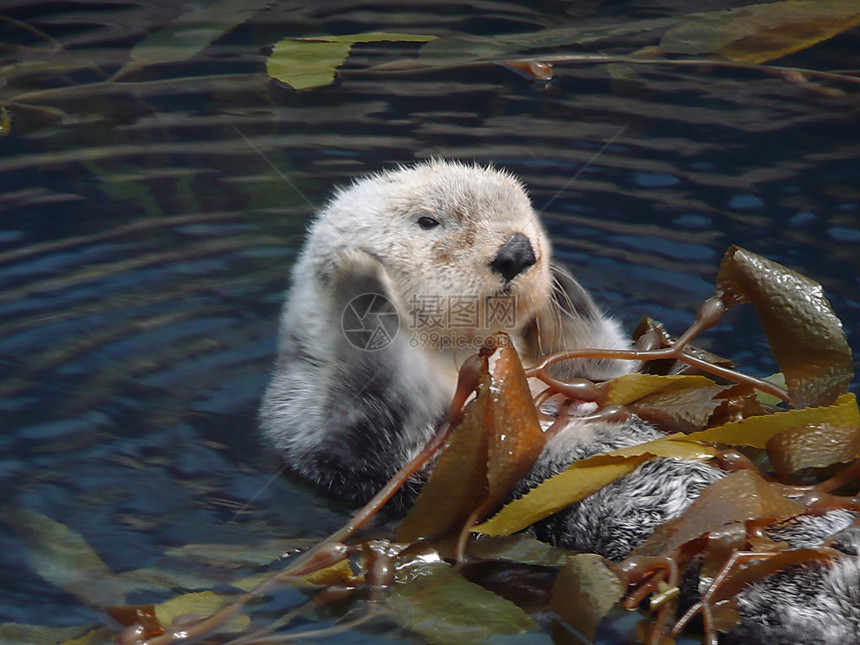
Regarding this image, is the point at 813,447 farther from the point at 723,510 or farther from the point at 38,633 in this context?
the point at 38,633

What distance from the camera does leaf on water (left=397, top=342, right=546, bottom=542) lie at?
2395 millimetres

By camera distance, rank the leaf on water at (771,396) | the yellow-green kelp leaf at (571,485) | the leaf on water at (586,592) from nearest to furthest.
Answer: the leaf on water at (586,592), the yellow-green kelp leaf at (571,485), the leaf on water at (771,396)

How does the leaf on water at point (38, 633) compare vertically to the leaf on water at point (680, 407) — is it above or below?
below

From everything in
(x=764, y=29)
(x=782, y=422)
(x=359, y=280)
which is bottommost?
(x=782, y=422)

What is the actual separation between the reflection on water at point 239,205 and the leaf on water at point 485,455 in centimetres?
36

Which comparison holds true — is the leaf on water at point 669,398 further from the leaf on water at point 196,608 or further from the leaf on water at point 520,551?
the leaf on water at point 196,608

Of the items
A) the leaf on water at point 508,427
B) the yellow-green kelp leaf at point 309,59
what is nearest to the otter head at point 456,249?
the leaf on water at point 508,427

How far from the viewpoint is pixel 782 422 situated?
7.86ft

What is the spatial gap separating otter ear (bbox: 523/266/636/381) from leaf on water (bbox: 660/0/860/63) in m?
2.91

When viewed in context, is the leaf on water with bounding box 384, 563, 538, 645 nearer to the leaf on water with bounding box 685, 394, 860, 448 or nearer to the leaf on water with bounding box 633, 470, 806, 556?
the leaf on water with bounding box 633, 470, 806, 556

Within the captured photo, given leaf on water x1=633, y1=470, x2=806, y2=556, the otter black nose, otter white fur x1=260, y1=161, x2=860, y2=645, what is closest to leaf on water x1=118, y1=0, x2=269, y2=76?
otter white fur x1=260, y1=161, x2=860, y2=645

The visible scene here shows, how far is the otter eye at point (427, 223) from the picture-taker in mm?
2791

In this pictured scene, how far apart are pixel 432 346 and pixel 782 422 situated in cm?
93

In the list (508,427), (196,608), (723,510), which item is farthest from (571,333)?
(196,608)
